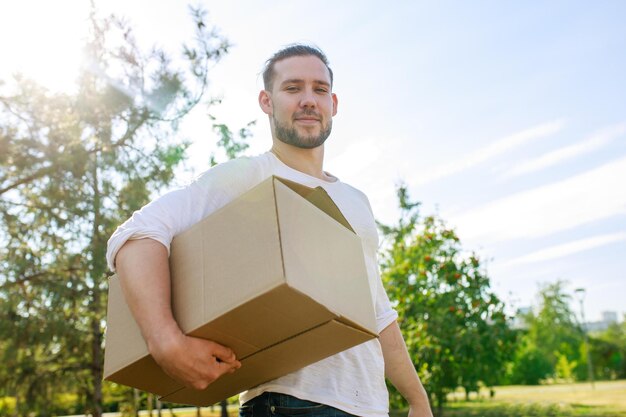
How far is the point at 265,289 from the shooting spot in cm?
99

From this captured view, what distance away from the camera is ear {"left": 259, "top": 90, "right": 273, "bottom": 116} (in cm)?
172

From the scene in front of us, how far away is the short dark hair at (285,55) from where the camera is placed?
1699mm

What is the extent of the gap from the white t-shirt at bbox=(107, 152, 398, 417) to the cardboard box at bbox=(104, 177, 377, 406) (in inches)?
3.4

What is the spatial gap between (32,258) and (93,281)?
3.07 feet

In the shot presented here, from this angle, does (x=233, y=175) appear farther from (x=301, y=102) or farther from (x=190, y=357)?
(x=190, y=357)

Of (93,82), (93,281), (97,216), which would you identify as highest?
(93,82)

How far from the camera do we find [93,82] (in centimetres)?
694

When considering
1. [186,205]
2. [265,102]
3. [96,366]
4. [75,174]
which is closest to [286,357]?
[186,205]

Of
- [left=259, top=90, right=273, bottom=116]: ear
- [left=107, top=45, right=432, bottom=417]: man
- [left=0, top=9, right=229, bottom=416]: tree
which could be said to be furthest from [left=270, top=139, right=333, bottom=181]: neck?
[left=0, top=9, right=229, bottom=416]: tree

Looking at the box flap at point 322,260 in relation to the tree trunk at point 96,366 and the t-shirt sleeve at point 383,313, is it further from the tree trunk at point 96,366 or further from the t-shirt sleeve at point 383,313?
the tree trunk at point 96,366

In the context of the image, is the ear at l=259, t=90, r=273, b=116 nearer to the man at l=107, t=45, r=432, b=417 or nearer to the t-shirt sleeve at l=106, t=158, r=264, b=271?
the man at l=107, t=45, r=432, b=417

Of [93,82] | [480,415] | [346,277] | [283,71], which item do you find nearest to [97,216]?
[93,82]

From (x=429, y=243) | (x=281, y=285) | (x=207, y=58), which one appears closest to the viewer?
(x=281, y=285)

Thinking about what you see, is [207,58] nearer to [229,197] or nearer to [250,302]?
[229,197]
